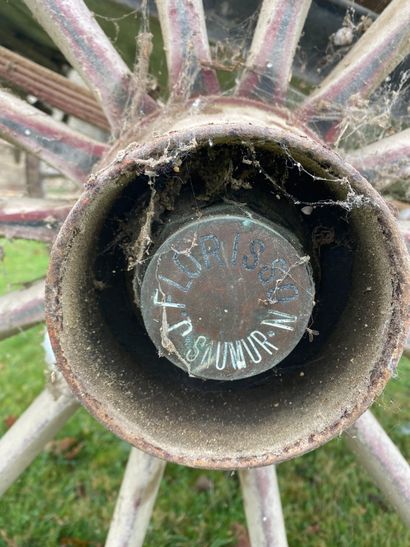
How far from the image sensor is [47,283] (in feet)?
4.44

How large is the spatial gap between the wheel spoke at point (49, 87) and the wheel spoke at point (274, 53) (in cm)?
84

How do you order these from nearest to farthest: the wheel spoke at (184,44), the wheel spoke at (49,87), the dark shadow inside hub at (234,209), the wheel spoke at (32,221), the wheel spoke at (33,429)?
the dark shadow inside hub at (234,209) < the wheel spoke at (184,44) < the wheel spoke at (32,221) < the wheel spoke at (33,429) < the wheel spoke at (49,87)

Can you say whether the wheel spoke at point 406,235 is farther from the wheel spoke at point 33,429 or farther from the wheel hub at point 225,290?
the wheel spoke at point 33,429

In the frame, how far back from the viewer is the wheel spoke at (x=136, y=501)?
196 cm

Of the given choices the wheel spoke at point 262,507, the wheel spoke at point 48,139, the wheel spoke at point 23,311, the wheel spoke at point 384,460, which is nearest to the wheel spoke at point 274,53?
the wheel spoke at point 48,139

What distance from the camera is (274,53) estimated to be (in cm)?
172

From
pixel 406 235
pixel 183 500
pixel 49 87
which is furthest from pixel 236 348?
pixel 183 500

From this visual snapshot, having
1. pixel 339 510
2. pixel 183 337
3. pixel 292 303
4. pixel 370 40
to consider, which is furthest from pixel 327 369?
pixel 339 510

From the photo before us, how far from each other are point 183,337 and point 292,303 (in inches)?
9.9

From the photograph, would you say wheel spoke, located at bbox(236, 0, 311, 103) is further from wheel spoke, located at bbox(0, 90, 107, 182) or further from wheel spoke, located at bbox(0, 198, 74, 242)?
wheel spoke, located at bbox(0, 198, 74, 242)

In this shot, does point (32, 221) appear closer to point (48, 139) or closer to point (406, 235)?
point (48, 139)

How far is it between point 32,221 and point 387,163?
3.25 feet

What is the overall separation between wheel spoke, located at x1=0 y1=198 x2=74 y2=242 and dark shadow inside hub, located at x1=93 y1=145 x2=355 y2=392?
0.23 meters

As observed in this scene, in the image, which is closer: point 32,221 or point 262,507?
point 32,221
